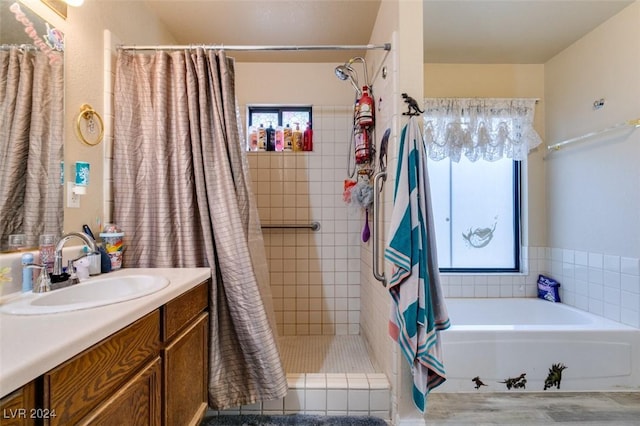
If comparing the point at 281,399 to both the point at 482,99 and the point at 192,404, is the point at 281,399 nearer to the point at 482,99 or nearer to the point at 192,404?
the point at 192,404

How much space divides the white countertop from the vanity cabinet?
0.04 meters

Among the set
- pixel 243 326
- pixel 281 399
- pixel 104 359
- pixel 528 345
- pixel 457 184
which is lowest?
pixel 281 399

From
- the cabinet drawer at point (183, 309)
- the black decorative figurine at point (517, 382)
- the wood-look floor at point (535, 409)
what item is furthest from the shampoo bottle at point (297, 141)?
the black decorative figurine at point (517, 382)

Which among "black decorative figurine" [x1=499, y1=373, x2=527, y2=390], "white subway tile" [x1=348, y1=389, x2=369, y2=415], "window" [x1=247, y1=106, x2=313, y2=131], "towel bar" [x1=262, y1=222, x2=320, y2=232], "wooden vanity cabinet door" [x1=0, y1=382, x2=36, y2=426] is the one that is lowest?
"black decorative figurine" [x1=499, y1=373, x2=527, y2=390]

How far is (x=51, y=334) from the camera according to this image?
2.13ft

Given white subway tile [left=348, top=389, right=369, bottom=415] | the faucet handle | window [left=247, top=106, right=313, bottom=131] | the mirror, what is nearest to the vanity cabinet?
the faucet handle

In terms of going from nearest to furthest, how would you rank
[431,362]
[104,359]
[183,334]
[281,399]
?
[104,359] < [183,334] < [431,362] < [281,399]

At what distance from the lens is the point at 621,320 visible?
1.91m

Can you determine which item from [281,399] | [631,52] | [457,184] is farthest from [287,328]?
[631,52]

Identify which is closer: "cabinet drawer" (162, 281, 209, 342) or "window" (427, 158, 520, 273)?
"cabinet drawer" (162, 281, 209, 342)

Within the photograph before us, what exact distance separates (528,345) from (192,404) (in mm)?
1997

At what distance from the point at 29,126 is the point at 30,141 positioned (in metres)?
0.06

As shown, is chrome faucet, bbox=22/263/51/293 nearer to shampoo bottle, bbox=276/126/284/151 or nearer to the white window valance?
shampoo bottle, bbox=276/126/284/151

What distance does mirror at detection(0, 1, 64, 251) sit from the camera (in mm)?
947
